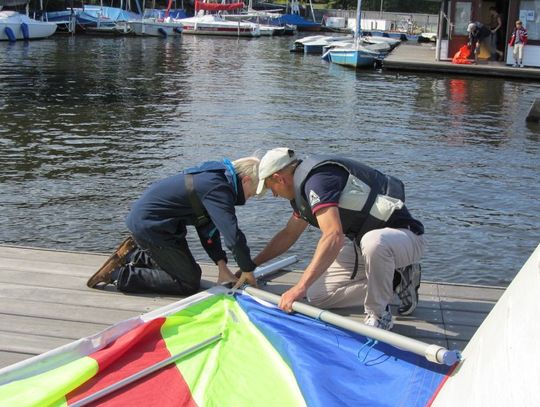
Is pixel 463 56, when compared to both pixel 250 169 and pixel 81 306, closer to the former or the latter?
pixel 250 169

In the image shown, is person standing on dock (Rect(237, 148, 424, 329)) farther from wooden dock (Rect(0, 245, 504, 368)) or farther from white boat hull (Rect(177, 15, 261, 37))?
white boat hull (Rect(177, 15, 261, 37))

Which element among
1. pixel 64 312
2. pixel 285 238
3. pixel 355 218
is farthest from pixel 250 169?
pixel 64 312

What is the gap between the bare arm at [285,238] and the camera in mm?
5184

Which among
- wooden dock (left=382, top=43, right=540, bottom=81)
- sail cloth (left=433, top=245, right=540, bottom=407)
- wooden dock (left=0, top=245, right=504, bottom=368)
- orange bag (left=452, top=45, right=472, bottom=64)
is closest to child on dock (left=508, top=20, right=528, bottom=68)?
wooden dock (left=382, top=43, right=540, bottom=81)

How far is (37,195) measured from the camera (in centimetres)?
1105

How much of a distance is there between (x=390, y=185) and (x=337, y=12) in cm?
7452

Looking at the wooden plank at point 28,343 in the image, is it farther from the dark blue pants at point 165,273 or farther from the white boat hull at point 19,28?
the white boat hull at point 19,28

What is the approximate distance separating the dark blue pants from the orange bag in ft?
79.8

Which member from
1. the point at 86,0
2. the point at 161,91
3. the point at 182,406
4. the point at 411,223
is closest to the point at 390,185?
the point at 411,223

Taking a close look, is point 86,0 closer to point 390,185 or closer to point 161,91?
point 161,91

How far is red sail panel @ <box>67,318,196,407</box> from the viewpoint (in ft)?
12.5

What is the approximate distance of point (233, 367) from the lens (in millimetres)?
4121

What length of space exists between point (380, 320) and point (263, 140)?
1146 cm

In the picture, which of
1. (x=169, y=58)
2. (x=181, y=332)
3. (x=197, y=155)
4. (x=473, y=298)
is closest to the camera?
(x=181, y=332)
